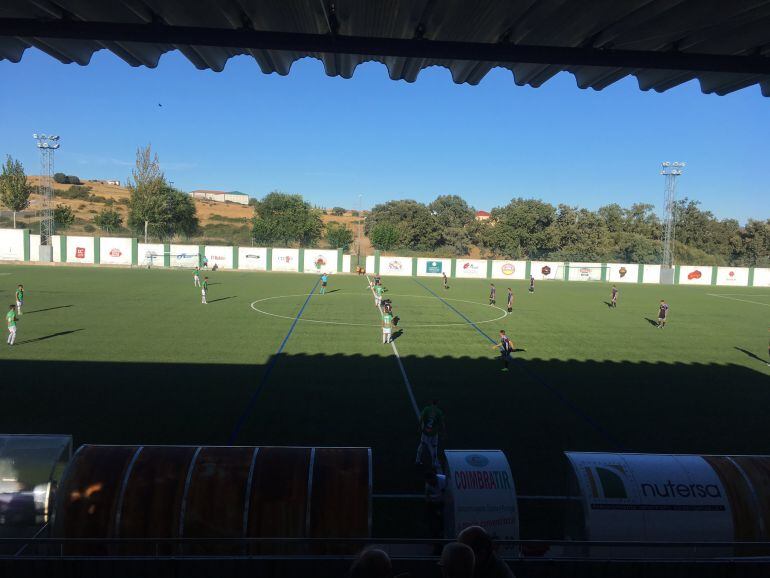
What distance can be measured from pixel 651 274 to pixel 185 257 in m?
48.4

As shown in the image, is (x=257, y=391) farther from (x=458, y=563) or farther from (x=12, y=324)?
(x=458, y=563)

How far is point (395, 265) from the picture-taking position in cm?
5512

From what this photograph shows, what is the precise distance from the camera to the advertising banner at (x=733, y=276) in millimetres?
55469

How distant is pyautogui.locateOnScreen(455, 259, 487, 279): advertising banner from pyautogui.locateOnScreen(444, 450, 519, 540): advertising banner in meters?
49.4

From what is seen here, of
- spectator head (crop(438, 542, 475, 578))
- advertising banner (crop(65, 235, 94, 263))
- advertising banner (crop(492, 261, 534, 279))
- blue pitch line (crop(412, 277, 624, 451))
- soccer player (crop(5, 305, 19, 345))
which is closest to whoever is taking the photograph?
spectator head (crop(438, 542, 475, 578))

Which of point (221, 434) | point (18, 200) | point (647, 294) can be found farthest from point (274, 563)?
point (18, 200)

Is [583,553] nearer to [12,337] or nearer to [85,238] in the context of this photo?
[12,337]

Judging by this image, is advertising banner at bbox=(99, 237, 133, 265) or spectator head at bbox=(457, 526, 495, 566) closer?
spectator head at bbox=(457, 526, 495, 566)

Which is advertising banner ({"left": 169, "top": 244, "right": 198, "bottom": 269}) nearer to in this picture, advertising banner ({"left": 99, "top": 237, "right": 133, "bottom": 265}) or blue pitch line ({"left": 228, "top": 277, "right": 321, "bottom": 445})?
advertising banner ({"left": 99, "top": 237, "right": 133, "bottom": 265})

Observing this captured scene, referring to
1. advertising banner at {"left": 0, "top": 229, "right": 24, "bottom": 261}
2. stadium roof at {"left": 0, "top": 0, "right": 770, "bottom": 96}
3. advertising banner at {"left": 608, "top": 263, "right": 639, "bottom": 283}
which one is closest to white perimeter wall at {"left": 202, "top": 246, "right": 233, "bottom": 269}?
advertising banner at {"left": 0, "top": 229, "right": 24, "bottom": 261}

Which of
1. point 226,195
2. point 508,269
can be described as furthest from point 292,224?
point 226,195

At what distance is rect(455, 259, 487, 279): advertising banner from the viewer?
182ft

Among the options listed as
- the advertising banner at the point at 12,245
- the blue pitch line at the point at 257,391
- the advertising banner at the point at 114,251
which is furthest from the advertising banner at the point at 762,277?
the advertising banner at the point at 12,245

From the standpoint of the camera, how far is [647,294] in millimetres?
43188
